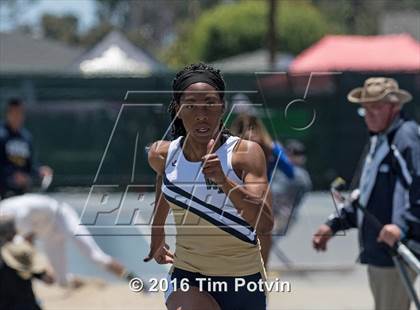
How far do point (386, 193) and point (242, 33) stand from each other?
39244 millimetres

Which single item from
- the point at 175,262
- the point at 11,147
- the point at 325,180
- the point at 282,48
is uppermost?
the point at 175,262

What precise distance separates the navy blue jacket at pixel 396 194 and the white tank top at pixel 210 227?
180 centimetres

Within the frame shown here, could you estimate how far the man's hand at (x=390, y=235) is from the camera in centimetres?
610

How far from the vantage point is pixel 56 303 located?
29.9 ft

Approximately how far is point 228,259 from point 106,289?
17.2 feet

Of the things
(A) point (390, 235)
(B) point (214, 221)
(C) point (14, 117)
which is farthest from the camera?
(C) point (14, 117)

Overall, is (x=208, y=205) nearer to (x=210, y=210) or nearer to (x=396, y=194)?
(x=210, y=210)

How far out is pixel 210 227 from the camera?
468cm

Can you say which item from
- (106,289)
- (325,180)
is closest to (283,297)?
(106,289)

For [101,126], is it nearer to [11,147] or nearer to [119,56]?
[119,56]

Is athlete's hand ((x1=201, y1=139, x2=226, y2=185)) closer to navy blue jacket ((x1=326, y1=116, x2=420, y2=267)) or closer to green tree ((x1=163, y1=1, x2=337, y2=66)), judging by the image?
navy blue jacket ((x1=326, y1=116, x2=420, y2=267))

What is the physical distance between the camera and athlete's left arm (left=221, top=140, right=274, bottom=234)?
441cm

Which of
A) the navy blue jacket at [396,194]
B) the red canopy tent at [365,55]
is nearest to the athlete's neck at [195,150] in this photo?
the navy blue jacket at [396,194]

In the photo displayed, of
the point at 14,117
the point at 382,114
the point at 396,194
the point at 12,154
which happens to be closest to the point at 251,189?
the point at 396,194
